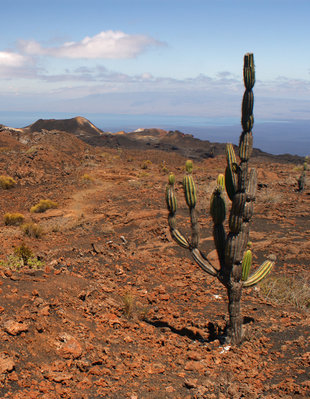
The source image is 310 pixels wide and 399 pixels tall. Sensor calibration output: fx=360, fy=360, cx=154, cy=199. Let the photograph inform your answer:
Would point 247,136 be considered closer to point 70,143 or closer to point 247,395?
point 247,395

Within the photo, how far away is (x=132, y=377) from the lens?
4.57m

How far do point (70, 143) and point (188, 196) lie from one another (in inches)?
1093

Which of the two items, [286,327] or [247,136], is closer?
[247,136]

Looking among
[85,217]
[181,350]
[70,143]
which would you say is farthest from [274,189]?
[70,143]

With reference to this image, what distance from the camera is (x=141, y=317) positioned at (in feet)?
21.4

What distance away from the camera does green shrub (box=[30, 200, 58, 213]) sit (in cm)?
1587

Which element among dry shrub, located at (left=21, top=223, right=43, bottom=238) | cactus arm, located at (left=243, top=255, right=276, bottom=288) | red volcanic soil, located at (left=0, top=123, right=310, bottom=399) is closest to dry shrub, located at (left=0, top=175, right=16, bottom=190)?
red volcanic soil, located at (left=0, top=123, right=310, bottom=399)

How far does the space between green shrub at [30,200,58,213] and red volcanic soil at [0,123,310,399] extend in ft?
8.71

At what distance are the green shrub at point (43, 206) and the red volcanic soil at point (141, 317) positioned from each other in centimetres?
265

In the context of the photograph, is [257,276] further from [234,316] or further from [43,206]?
[43,206]

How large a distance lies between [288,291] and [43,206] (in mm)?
11516

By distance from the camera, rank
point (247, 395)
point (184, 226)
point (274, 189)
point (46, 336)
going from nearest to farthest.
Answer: point (247, 395) → point (46, 336) → point (184, 226) → point (274, 189)

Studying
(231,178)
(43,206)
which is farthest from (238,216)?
(43,206)

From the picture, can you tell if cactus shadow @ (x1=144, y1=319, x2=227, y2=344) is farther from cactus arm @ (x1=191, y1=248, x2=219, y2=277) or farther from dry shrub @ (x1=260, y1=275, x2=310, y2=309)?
dry shrub @ (x1=260, y1=275, x2=310, y2=309)
